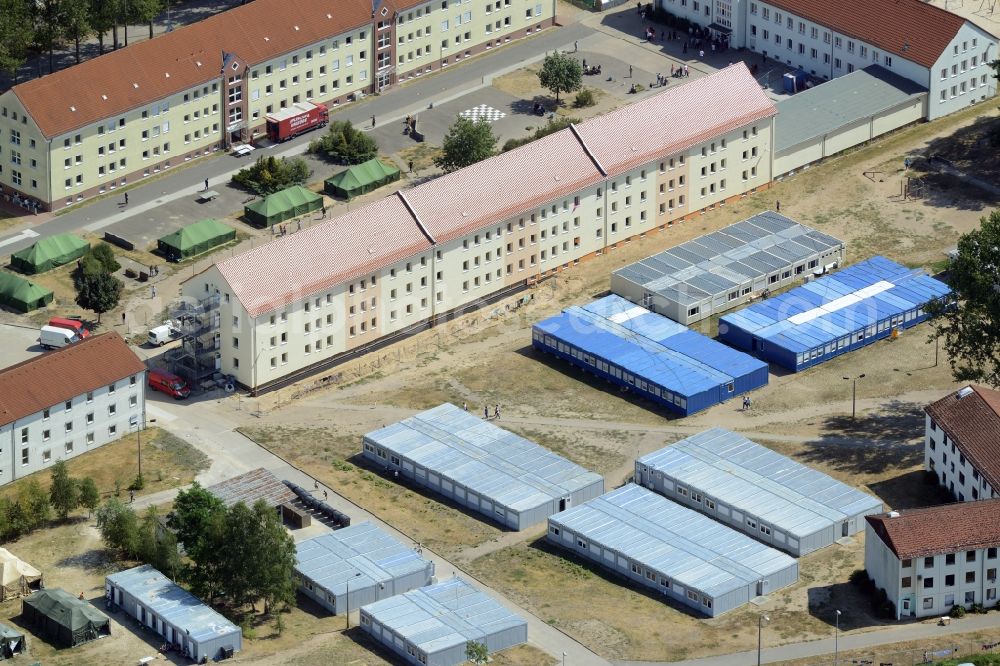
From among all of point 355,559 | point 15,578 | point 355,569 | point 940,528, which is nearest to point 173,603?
point 15,578

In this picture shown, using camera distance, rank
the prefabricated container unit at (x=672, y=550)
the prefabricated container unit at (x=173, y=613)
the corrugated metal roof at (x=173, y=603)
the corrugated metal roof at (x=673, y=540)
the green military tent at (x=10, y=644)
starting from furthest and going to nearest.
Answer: the corrugated metal roof at (x=673, y=540)
the prefabricated container unit at (x=672, y=550)
the corrugated metal roof at (x=173, y=603)
the prefabricated container unit at (x=173, y=613)
the green military tent at (x=10, y=644)

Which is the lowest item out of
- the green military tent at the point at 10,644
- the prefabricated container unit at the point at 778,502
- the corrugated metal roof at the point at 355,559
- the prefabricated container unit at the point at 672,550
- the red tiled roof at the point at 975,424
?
the green military tent at the point at 10,644

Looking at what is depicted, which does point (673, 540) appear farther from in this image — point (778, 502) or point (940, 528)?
point (940, 528)

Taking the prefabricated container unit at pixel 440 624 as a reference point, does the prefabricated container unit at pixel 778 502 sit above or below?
above

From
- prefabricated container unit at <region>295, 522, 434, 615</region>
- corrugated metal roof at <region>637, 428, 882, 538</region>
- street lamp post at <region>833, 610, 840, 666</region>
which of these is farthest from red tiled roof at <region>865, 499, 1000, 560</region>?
prefabricated container unit at <region>295, 522, 434, 615</region>

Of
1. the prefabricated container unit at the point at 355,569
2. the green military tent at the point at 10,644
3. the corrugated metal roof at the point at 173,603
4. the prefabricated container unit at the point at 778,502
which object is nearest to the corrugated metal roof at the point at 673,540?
the prefabricated container unit at the point at 778,502

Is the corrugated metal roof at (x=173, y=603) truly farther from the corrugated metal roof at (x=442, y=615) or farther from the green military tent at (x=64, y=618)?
the corrugated metal roof at (x=442, y=615)

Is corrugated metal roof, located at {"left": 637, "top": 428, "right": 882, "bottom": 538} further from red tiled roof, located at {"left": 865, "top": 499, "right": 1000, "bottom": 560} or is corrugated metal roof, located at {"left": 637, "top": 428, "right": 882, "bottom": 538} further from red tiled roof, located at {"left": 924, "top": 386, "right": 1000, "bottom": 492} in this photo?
red tiled roof, located at {"left": 865, "top": 499, "right": 1000, "bottom": 560}
